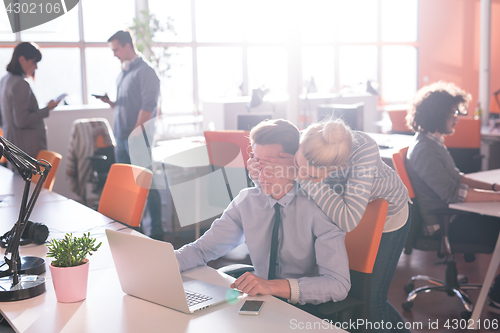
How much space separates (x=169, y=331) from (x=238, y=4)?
26.7 feet

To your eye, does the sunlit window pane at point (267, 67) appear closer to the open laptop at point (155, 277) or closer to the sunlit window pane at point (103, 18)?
the sunlit window pane at point (103, 18)

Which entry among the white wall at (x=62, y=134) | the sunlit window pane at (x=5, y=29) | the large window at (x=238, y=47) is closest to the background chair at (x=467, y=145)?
the large window at (x=238, y=47)

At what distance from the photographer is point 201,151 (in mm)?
3836

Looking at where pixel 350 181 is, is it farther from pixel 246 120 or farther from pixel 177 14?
pixel 177 14

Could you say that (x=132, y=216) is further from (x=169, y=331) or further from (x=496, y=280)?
(x=496, y=280)

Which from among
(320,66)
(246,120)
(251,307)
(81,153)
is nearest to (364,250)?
(251,307)

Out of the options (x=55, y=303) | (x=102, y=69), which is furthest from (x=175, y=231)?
(x=102, y=69)

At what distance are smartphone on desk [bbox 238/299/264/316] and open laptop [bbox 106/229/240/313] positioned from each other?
2.7 inches

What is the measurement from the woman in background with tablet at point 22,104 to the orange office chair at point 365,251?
10.4 feet

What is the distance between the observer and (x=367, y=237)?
161 centimetres

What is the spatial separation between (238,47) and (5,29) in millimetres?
3857

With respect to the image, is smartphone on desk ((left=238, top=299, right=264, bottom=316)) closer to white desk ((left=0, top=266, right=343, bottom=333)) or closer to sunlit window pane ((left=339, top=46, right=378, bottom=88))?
white desk ((left=0, top=266, right=343, bottom=333))

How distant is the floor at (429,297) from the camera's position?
2.68 m

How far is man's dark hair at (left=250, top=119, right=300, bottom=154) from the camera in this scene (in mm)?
1610
